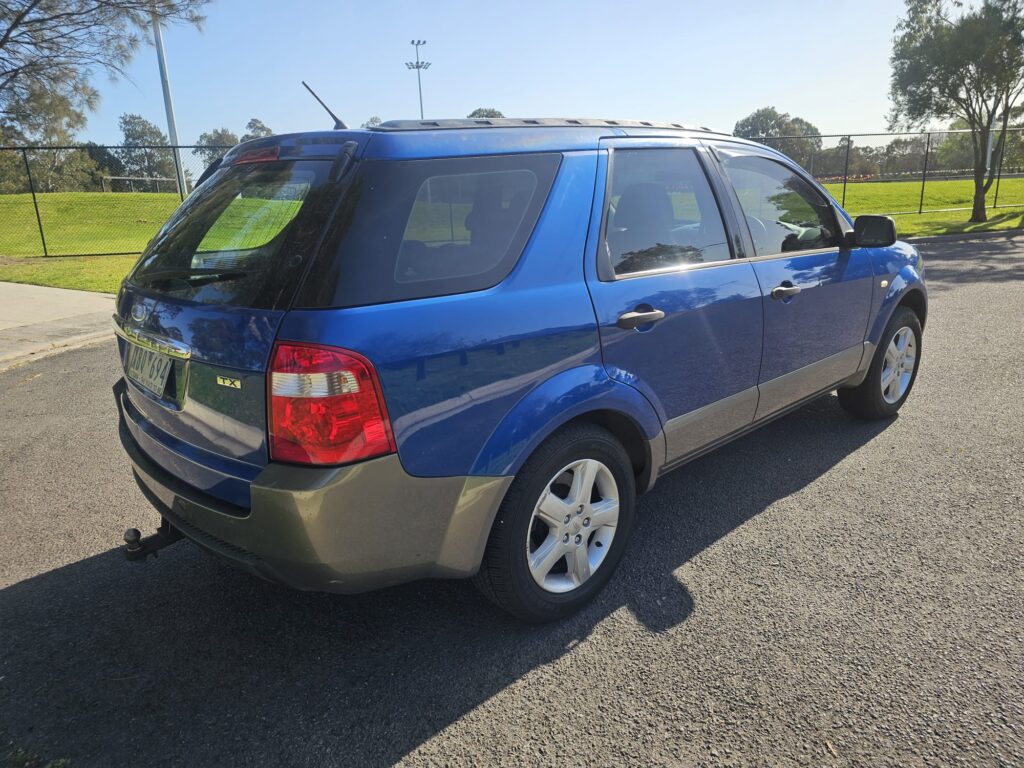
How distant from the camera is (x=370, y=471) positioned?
2.04 meters

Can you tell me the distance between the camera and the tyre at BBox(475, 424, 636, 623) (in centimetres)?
244

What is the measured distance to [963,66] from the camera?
16.5 meters

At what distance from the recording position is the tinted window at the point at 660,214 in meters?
2.81

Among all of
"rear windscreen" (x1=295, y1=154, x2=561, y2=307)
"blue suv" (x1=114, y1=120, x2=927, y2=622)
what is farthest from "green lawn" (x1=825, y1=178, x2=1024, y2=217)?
"rear windscreen" (x1=295, y1=154, x2=561, y2=307)

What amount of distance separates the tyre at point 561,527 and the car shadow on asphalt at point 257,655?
0.51ft

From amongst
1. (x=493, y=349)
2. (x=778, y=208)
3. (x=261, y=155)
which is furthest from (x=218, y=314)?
(x=778, y=208)

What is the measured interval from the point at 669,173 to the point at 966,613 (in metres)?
2.16

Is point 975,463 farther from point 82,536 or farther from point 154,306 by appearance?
point 82,536

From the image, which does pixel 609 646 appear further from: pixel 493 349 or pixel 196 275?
pixel 196 275

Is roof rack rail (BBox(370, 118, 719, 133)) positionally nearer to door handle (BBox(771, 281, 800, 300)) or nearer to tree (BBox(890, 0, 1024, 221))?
door handle (BBox(771, 281, 800, 300))

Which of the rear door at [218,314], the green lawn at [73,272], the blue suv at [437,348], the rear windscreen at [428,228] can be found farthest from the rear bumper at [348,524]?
the green lawn at [73,272]

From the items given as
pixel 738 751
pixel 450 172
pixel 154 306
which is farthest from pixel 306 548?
pixel 738 751

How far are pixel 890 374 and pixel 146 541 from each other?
4446 millimetres

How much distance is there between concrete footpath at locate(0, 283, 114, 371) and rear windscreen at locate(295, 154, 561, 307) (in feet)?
21.0
